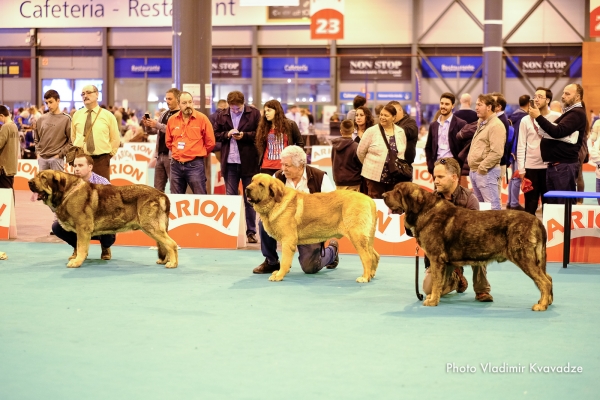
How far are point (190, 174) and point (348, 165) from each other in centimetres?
192

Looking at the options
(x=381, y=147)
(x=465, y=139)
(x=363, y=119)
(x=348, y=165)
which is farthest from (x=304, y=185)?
(x=465, y=139)

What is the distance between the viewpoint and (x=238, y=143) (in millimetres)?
10547

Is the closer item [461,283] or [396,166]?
[461,283]

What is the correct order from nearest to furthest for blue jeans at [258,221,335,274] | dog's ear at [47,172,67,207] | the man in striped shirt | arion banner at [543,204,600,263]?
1. blue jeans at [258,221,335,274]
2. dog's ear at [47,172,67,207]
3. the man in striped shirt
4. arion banner at [543,204,600,263]

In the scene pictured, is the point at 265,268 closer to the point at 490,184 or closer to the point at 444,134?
the point at 490,184

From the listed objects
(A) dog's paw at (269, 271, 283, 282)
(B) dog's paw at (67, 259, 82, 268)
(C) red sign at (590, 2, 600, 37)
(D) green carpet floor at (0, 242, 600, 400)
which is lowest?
(D) green carpet floor at (0, 242, 600, 400)

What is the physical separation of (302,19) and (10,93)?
13.3m

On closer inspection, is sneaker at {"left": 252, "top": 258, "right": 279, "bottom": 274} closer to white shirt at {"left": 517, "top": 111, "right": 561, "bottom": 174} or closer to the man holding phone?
the man holding phone

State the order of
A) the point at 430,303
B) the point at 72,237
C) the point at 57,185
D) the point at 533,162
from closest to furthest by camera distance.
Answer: the point at 430,303, the point at 57,185, the point at 72,237, the point at 533,162

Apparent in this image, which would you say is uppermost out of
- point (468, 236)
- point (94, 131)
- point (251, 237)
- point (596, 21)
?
point (596, 21)

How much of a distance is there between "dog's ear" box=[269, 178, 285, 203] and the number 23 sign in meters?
15.9

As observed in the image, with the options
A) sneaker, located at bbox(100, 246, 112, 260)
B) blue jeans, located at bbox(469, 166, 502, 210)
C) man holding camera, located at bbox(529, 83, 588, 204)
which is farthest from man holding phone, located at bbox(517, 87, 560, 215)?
sneaker, located at bbox(100, 246, 112, 260)

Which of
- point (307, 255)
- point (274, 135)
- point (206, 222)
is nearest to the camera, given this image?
point (307, 255)

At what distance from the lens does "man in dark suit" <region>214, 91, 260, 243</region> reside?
34.5 ft
